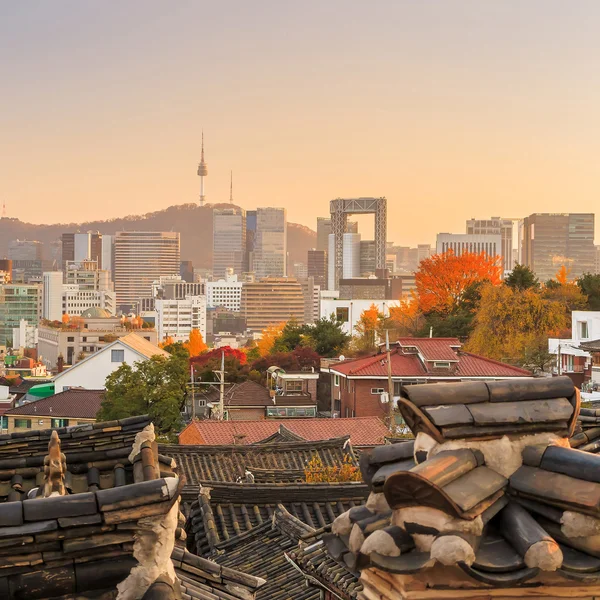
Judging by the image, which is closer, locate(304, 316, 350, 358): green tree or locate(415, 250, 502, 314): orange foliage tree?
locate(415, 250, 502, 314): orange foliage tree

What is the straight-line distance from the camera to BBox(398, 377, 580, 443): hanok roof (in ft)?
11.8

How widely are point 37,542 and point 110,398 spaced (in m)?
37.7

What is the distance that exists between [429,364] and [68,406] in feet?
68.6

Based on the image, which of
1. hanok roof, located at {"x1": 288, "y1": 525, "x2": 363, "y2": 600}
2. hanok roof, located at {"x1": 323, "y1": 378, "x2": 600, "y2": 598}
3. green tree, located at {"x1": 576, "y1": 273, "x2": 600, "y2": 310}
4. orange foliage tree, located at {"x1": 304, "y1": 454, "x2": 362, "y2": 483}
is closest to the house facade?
green tree, located at {"x1": 576, "y1": 273, "x2": 600, "y2": 310}

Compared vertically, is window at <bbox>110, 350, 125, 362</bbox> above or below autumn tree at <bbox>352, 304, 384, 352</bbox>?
below

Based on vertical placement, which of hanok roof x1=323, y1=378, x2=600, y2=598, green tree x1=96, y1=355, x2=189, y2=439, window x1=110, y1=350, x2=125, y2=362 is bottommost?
window x1=110, y1=350, x2=125, y2=362

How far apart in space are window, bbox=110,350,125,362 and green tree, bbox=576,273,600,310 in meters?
29.3

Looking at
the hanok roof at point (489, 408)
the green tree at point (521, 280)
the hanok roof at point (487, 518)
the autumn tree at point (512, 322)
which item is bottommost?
the autumn tree at point (512, 322)

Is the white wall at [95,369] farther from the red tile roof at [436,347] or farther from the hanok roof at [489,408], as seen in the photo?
the hanok roof at [489,408]

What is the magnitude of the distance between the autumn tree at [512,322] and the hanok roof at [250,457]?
31672 millimetres

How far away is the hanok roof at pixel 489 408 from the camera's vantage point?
3.60 meters

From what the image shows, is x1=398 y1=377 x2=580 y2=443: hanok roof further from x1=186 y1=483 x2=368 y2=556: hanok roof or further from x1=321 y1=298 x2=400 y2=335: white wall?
x1=321 y1=298 x2=400 y2=335: white wall

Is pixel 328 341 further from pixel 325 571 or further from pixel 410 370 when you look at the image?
pixel 325 571

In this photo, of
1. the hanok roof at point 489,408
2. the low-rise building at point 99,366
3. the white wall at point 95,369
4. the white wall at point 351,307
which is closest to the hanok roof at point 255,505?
the hanok roof at point 489,408
